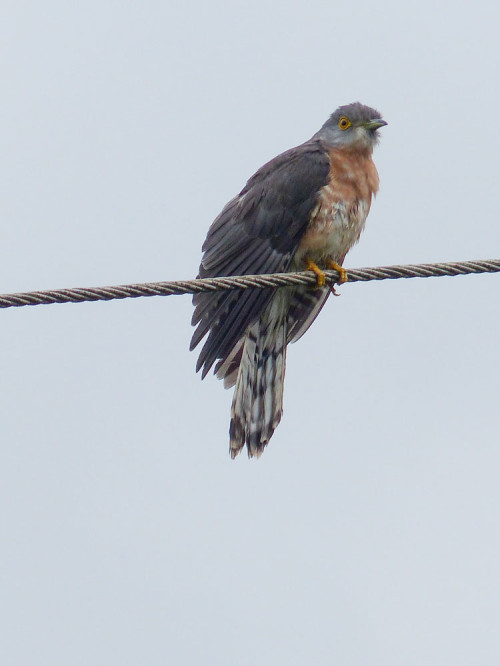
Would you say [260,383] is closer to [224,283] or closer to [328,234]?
[328,234]

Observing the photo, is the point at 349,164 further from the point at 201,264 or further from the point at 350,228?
the point at 201,264

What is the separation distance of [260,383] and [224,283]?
2.54 meters

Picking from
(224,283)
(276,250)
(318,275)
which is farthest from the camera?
(276,250)

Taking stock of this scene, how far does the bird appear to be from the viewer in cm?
830

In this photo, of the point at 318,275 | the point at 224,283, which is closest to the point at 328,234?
the point at 318,275

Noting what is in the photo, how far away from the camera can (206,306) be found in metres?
8.26

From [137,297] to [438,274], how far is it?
1577 millimetres

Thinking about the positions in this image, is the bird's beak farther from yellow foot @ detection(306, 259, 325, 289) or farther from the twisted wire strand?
the twisted wire strand

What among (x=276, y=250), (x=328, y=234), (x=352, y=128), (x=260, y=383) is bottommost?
(x=260, y=383)

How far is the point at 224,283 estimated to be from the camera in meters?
6.51

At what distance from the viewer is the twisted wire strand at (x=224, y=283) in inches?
235

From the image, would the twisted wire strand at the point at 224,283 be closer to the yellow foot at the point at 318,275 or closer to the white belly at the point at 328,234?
the yellow foot at the point at 318,275

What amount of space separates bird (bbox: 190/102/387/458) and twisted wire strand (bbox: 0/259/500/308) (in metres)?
0.92

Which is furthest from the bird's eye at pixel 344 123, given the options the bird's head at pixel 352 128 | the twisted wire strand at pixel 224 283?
the twisted wire strand at pixel 224 283
